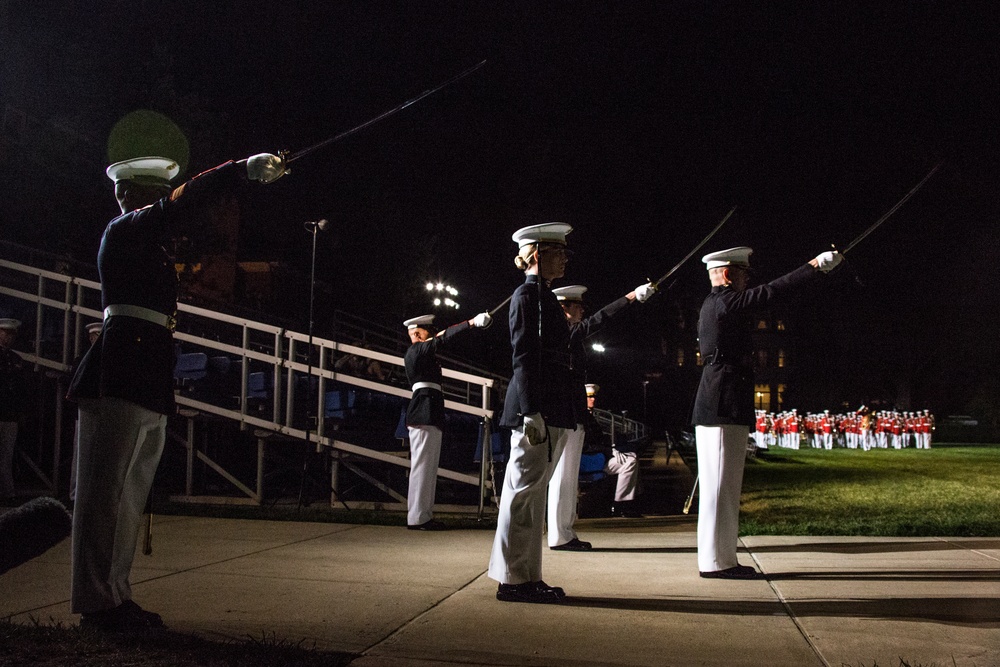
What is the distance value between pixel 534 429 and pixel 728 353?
1505 millimetres

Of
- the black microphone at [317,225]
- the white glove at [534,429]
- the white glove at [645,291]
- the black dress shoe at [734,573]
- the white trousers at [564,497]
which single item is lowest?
the black dress shoe at [734,573]

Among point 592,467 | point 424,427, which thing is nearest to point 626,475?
point 592,467

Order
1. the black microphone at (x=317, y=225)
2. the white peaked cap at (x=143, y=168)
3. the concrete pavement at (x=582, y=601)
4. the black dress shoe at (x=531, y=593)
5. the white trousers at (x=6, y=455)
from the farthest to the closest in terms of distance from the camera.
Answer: the black microphone at (x=317, y=225) → the white trousers at (x=6, y=455) → the black dress shoe at (x=531, y=593) → the white peaked cap at (x=143, y=168) → the concrete pavement at (x=582, y=601)

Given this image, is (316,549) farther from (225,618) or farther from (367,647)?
(367,647)

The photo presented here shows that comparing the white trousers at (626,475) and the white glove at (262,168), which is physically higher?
the white glove at (262,168)

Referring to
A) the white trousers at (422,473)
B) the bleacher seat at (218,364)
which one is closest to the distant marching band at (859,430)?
the bleacher seat at (218,364)

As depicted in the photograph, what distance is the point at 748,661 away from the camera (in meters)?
3.27

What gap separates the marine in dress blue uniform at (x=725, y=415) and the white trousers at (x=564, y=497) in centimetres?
142

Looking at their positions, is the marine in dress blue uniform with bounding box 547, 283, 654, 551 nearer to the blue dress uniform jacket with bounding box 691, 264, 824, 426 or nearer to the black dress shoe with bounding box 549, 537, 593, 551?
the black dress shoe with bounding box 549, 537, 593, 551

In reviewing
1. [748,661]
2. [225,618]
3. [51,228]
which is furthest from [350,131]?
[51,228]

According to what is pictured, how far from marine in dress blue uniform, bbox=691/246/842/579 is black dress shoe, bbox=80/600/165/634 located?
3.15 m

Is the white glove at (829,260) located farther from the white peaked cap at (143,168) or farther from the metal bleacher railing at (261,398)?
the metal bleacher railing at (261,398)

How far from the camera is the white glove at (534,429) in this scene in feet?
14.9

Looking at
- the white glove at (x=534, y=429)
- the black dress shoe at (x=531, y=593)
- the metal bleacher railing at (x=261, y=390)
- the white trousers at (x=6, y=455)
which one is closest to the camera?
the black dress shoe at (x=531, y=593)
